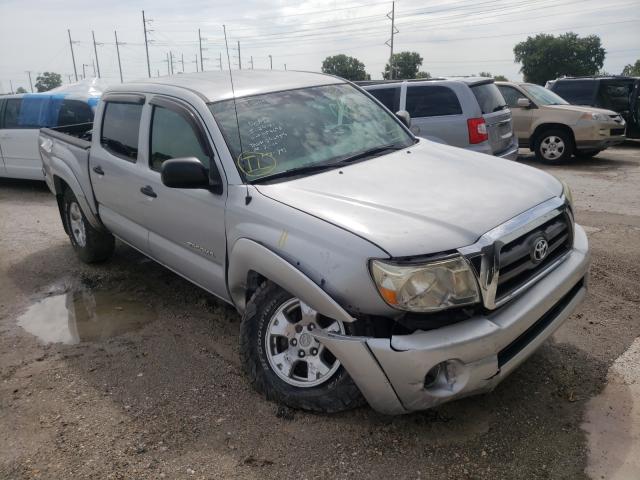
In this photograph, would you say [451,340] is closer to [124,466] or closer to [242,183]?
[242,183]

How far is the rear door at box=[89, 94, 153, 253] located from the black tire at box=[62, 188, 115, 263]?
0.51 metres

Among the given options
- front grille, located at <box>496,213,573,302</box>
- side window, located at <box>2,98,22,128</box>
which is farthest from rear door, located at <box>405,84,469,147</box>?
side window, located at <box>2,98,22,128</box>

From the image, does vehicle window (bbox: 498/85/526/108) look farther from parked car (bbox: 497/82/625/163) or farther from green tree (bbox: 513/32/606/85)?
green tree (bbox: 513/32/606/85)

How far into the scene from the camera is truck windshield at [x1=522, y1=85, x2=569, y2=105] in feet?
37.5

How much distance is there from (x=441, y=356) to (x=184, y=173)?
172 centimetres

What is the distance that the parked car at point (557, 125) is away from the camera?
10.8m

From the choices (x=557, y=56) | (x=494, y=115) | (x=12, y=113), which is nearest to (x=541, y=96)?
(x=494, y=115)

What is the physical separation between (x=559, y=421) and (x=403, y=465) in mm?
882

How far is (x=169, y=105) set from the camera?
148 inches

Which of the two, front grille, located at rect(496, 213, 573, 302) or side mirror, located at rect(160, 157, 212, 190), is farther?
side mirror, located at rect(160, 157, 212, 190)

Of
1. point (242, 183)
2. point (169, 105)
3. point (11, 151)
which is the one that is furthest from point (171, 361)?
point (11, 151)

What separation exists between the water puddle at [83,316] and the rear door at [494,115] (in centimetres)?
574

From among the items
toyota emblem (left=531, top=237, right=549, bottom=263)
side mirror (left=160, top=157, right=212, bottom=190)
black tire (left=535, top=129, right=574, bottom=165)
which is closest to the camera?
toyota emblem (left=531, top=237, right=549, bottom=263)

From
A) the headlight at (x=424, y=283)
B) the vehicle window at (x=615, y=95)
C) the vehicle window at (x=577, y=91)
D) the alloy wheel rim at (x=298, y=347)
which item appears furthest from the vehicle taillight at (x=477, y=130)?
the vehicle window at (x=615, y=95)
